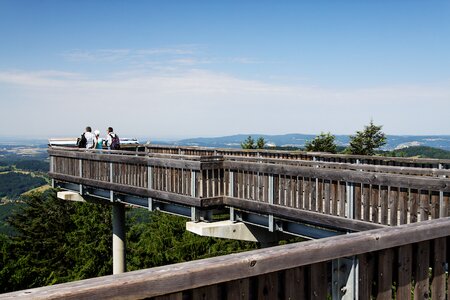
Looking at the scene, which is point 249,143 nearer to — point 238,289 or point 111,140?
point 111,140

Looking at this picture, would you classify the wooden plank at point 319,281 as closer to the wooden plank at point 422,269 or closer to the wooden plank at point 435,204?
the wooden plank at point 422,269

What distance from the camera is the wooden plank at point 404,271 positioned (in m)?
3.83

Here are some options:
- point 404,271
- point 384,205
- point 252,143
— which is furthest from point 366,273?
point 252,143

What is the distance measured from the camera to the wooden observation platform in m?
2.91

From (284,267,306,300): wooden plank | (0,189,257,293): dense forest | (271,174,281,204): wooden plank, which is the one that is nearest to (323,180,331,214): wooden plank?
(271,174,281,204): wooden plank

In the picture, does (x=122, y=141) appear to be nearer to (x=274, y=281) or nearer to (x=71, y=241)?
(x=71, y=241)

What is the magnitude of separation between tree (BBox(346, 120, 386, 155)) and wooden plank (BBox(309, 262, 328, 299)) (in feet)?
111

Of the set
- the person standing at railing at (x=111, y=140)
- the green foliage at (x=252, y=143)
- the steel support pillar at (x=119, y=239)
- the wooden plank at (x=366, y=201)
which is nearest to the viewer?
the wooden plank at (x=366, y=201)

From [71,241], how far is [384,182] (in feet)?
143

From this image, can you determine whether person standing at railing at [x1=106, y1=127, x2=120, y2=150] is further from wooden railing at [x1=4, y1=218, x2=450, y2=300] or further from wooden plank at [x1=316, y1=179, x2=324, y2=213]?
wooden railing at [x1=4, y1=218, x2=450, y2=300]

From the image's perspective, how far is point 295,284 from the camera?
332 centimetres

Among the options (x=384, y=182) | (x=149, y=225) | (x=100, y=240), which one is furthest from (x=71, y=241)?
(x=384, y=182)

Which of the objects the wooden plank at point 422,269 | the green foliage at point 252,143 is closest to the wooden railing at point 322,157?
the wooden plank at point 422,269

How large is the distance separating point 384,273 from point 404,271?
22 centimetres
